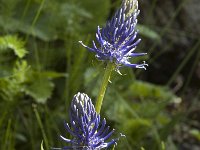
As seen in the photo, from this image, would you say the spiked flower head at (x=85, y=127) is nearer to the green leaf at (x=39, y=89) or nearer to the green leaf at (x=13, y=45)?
the green leaf at (x=13, y=45)

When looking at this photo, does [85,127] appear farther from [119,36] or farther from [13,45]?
[13,45]

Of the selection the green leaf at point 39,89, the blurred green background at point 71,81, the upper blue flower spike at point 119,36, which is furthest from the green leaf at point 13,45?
the upper blue flower spike at point 119,36

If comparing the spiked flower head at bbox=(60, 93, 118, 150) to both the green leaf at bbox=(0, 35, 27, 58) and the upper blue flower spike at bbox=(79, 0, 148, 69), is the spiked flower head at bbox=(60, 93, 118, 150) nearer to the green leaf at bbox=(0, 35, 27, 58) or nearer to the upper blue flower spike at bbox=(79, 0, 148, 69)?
the upper blue flower spike at bbox=(79, 0, 148, 69)

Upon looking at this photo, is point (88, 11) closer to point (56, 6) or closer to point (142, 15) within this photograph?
point (56, 6)

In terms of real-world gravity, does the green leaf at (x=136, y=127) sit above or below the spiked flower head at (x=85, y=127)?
above

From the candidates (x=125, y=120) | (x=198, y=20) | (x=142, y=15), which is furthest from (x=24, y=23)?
(x=198, y=20)

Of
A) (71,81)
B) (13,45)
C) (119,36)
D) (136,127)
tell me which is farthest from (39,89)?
(119,36)
